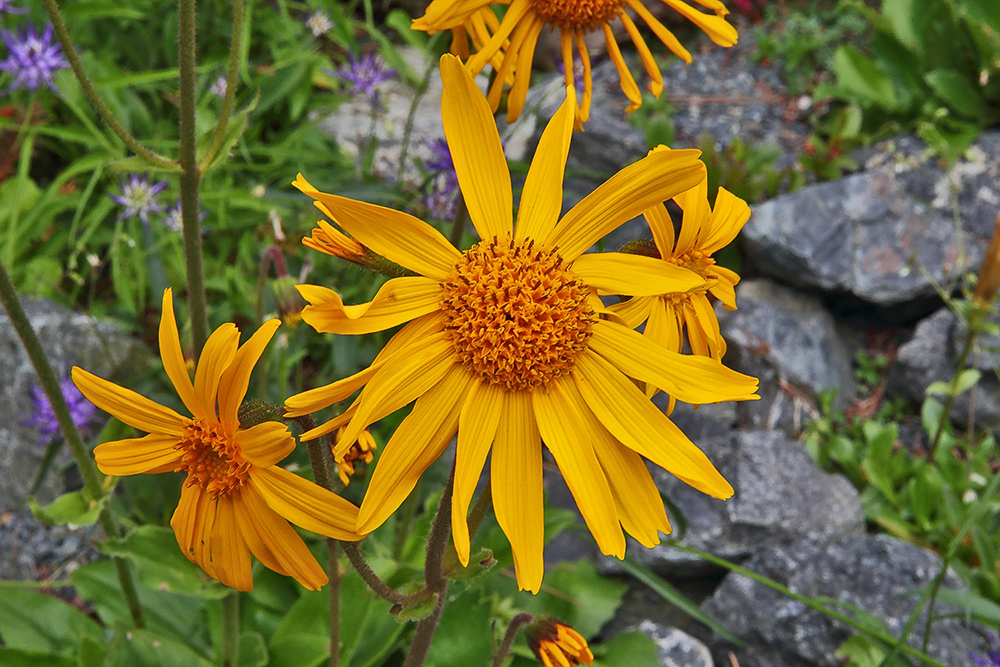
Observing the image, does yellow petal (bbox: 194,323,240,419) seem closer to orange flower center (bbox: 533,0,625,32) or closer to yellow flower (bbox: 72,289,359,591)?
yellow flower (bbox: 72,289,359,591)

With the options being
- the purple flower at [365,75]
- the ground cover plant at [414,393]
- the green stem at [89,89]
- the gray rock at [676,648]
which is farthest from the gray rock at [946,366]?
the green stem at [89,89]

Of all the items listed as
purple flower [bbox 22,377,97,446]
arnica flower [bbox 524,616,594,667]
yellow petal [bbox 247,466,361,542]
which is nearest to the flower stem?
arnica flower [bbox 524,616,594,667]

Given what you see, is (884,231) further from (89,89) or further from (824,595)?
(89,89)

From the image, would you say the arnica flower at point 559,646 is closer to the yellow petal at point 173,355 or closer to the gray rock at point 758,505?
the yellow petal at point 173,355

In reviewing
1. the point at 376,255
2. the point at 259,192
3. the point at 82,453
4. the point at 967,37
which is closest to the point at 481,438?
the point at 376,255

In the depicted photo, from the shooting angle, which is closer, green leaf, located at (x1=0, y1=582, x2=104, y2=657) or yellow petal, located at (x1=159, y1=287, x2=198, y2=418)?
yellow petal, located at (x1=159, y1=287, x2=198, y2=418)

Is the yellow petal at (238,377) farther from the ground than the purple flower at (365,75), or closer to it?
closer to it

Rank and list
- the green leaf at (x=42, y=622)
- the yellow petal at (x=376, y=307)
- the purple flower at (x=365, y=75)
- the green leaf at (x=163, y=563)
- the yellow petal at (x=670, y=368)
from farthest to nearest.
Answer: the purple flower at (x=365, y=75) < the green leaf at (x=42, y=622) < the green leaf at (x=163, y=563) < the yellow petal at (x=670, y=368) < the yellow petal at (x=376, y=307)
